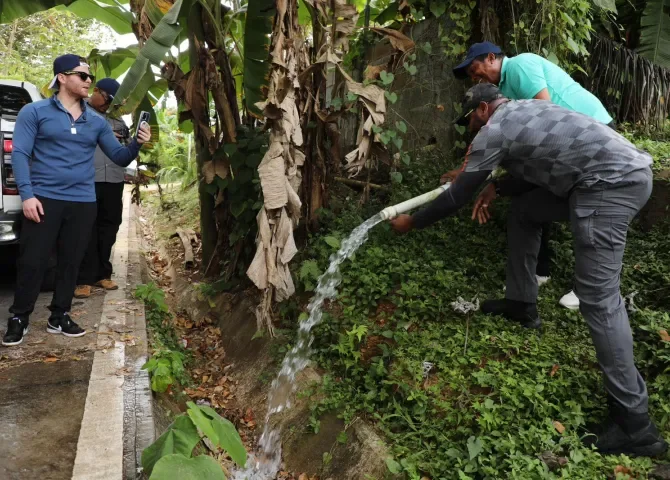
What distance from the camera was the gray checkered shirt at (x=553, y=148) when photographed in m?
2.88

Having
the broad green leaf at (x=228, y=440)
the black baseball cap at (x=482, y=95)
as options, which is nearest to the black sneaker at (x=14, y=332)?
the broad green leaf at (x=228, y=440)

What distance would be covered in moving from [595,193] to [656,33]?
15.2 feet

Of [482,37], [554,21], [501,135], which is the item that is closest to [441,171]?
[482,37]

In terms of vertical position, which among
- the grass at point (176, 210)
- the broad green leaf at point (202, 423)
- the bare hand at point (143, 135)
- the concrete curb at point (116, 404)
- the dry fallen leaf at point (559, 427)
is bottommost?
the grass at point (176, 210)

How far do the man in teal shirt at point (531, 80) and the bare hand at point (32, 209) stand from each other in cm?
326

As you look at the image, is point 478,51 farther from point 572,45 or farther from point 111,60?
point 111,60

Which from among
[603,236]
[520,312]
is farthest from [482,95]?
[520,312]

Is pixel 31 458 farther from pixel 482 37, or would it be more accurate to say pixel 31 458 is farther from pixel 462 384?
pixel 482 37

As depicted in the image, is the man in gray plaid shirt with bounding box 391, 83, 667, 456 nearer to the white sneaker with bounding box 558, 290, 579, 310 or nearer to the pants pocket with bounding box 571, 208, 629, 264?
the pants pocket with bounding box 571, 208, 629, 264

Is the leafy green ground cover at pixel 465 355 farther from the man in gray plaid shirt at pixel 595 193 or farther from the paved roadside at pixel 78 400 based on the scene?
the paved roadside at pixel 78 400

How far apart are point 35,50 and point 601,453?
16.5 meters

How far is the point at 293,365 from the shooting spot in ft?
13.7

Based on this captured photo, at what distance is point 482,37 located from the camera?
521 cm

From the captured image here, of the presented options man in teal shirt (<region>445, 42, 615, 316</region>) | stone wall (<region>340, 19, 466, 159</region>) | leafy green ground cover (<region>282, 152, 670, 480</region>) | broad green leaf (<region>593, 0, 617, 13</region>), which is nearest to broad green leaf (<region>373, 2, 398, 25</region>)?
stone wall (<region>340, 19, 466, 159</region>)
